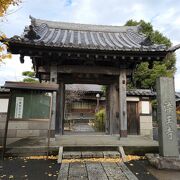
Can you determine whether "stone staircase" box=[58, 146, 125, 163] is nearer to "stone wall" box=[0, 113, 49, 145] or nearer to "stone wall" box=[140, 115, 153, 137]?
"stone wall" box=[0, 113, 49, 145]

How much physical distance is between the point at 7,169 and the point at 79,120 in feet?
80.7

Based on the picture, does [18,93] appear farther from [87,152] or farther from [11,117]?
[87,152]

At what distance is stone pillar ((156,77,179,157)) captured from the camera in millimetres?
5801

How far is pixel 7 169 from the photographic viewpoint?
5.16 meters

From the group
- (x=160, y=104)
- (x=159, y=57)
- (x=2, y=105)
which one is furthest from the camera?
(x=2, y=105)

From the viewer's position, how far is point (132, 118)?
11469 millimetres

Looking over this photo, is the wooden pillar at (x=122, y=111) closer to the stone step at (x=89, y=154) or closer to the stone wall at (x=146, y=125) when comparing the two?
the stone step at (x=89, y=154)

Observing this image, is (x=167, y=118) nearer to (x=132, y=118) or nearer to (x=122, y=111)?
(x=122, y=111)

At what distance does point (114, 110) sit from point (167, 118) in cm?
422

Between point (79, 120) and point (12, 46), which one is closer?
point (12, 46)

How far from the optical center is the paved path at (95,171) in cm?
461

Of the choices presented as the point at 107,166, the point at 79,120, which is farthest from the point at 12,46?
the point at 79,120

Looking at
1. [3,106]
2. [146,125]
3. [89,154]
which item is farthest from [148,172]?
[3,106]

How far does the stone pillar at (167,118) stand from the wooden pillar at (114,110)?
4019 mm
